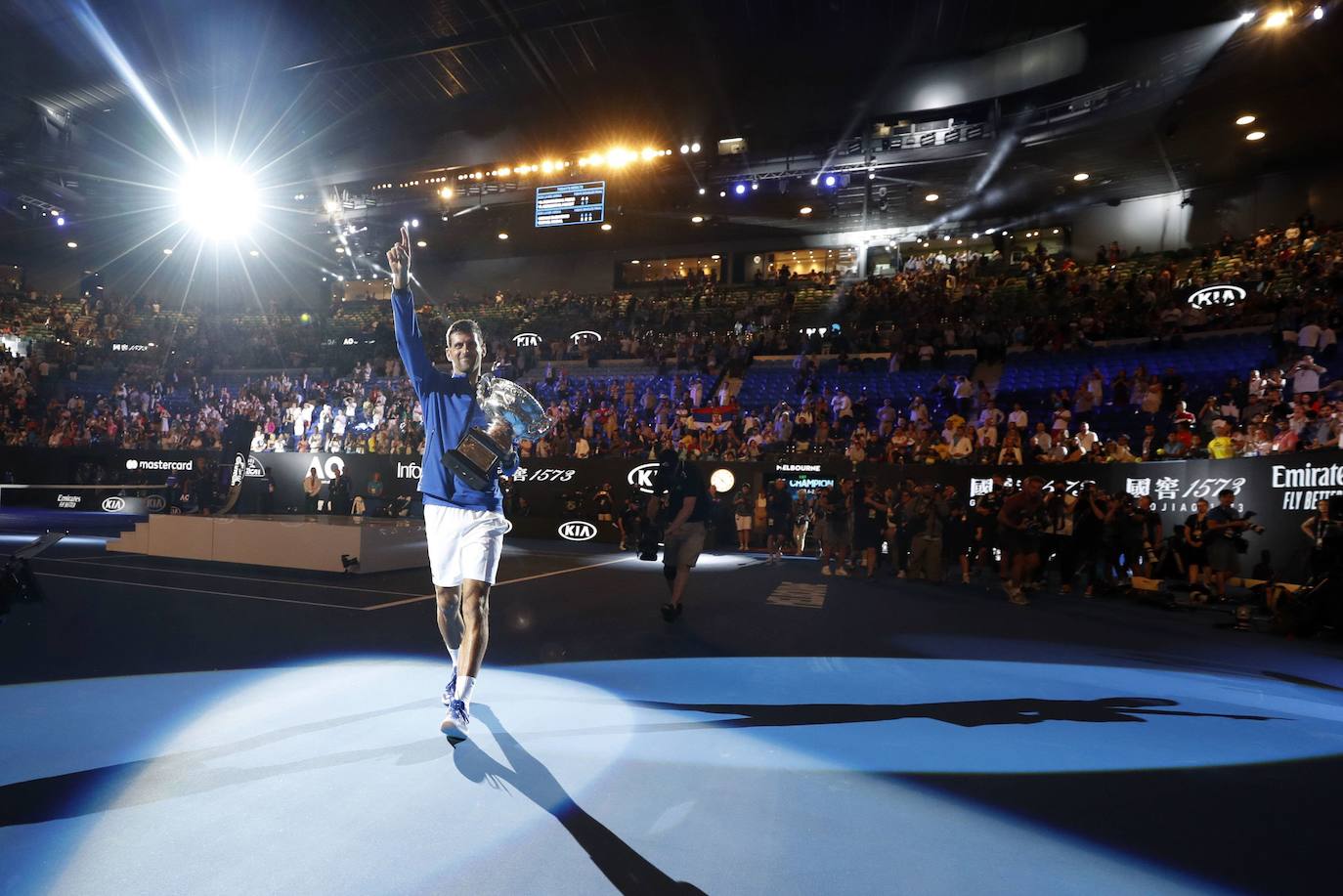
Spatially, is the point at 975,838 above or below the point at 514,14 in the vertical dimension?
below

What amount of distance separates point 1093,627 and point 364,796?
7341 mm

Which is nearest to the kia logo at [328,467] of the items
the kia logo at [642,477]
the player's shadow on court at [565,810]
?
the kia logo at [642,477]

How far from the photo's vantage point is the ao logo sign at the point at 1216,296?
54.5 feet

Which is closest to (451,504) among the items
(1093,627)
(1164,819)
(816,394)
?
(1164,819)

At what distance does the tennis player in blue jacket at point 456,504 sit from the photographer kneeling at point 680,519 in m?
3.04

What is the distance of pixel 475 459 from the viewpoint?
12.0 feet

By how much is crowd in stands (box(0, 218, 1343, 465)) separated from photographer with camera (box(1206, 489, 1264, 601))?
105 centimetres

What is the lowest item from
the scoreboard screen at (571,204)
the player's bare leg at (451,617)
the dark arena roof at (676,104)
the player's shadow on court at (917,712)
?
the player's shadow on court at (917,712)

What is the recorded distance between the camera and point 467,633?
3.67 m

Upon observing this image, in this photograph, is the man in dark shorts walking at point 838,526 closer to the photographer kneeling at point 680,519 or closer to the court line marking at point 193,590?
the photographer kneeling at point 680,519

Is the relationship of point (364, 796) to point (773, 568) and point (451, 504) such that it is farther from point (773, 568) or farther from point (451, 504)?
point (773, 568)

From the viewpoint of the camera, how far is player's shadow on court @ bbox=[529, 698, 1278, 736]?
387 cm

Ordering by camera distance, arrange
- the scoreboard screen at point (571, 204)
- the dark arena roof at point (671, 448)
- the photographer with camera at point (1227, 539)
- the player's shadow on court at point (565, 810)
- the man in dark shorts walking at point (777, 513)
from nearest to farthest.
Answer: the player's shadow on court at point (565, 810), the dark arena roof at point (671, 448), the photographer with camera at point (1227, 539), the man in dark shorts walking at point (777, 513), the scoreboard screen at point (571, 204)

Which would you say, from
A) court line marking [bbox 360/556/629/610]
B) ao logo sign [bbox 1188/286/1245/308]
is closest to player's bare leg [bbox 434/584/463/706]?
court line marking [bbox 360/556/629/610]
